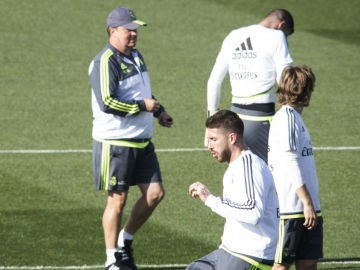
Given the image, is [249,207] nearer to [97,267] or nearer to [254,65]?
[97,267]

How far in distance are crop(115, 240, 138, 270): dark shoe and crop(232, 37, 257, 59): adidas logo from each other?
265 centimetres

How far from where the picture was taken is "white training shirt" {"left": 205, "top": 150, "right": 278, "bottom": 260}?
8141 millimetres

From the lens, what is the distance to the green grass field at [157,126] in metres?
12.5

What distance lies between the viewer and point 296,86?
9336 mm

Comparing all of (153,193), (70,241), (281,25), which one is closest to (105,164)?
(153,193)

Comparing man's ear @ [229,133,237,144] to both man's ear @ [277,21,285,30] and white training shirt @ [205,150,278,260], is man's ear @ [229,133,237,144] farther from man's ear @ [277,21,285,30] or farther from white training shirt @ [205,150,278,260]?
man's ear @ [277,21,285,30]

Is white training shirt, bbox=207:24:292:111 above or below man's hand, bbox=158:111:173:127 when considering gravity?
above

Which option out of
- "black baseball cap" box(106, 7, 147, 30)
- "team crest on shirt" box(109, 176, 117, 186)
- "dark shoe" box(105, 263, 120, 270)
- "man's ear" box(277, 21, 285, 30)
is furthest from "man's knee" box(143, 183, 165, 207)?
"man's ear" box(277, 21, 285, 30)

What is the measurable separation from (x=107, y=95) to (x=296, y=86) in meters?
2.47

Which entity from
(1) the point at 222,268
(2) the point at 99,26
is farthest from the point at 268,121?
(2) the point at 99,26

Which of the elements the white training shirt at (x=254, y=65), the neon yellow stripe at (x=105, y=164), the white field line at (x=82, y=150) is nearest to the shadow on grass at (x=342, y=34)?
the white field line at (x=82, y=150)

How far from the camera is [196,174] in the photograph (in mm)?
15516

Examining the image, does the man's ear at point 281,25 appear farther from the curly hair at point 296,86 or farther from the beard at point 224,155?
the beard at point 224,155

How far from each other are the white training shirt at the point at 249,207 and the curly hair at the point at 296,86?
123cm
